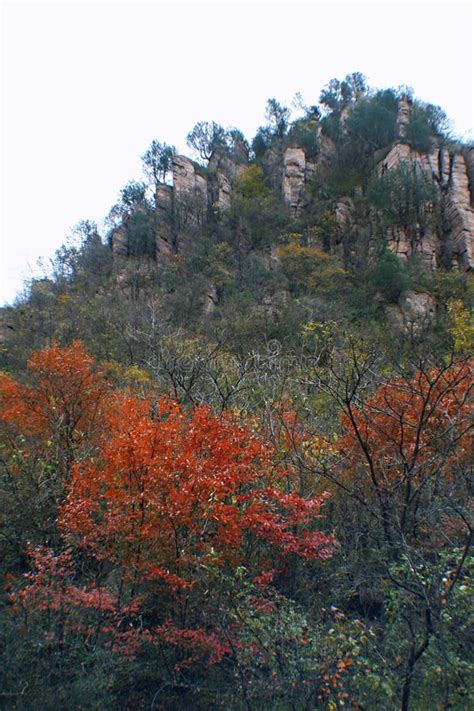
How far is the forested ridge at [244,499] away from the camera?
602cm

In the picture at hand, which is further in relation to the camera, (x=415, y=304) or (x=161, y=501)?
(x=415, y=304)

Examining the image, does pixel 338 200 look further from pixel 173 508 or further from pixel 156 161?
pixel 173 508

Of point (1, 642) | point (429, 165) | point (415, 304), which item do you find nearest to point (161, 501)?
point (1, 642)

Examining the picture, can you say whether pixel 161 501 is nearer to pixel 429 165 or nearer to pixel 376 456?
pixel 376 456

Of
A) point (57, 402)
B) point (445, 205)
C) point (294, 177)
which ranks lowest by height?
point (57, 402)

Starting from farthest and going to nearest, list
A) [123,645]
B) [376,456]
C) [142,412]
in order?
1. [142,412]
2. [376,456]
3. [123,645]

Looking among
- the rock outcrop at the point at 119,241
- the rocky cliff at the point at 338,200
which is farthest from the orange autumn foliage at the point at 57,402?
the rock outcrop at the point at 119,241

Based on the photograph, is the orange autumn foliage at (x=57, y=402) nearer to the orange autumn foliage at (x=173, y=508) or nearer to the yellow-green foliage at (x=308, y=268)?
the orange autumn foliage at (x=173, y=508)

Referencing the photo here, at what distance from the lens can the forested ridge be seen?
19.8 ft

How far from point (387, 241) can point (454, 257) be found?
4.73 meters

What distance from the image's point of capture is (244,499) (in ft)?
29.0

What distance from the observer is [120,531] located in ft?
26.0

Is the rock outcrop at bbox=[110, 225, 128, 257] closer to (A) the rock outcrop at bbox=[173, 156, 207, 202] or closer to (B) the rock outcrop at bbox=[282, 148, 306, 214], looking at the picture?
(A) the rock outcrop at bbox=[173, 156, 207, 202]

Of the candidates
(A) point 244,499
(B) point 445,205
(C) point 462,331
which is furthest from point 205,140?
(A) point 244,499
